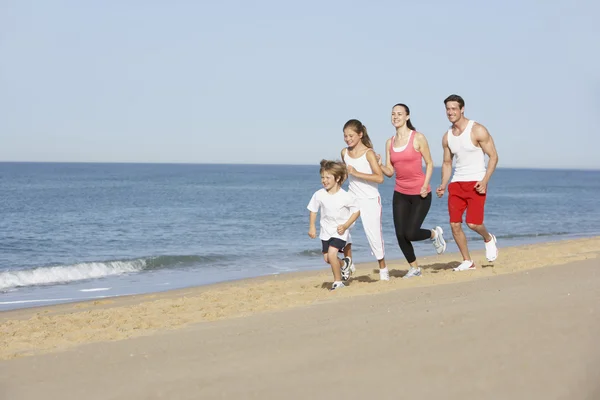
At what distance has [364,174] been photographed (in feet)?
27.2

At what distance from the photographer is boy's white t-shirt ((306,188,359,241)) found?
813cm

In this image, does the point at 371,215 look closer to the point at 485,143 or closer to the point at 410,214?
the point at 410,214

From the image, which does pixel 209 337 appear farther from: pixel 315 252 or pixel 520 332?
pixel 315 252

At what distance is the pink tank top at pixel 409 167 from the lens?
829 cm

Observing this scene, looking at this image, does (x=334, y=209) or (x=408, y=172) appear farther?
(x=408, y=172)

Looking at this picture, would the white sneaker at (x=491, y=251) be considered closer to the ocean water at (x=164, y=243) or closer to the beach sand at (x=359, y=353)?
the beach sand at (x=359, y=353)

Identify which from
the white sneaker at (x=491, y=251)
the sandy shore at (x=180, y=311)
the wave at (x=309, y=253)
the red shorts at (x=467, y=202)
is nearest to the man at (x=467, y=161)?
the red shorts at (x=467, y=202)

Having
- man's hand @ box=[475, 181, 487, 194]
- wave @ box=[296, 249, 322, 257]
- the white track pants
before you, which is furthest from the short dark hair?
wave @ box=[296, 249, 322, 257]

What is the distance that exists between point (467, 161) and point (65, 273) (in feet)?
34.9

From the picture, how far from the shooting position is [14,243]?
904 inches

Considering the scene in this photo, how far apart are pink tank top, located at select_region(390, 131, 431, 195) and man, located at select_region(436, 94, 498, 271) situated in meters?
0.37

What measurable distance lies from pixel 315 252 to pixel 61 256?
6.68m

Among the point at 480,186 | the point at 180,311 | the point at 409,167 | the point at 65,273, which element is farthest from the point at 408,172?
the point at 65,273

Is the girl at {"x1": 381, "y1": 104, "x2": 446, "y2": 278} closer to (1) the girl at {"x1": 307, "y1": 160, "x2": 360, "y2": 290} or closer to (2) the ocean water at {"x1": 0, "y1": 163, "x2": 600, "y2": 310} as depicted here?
(1) the girl at {"x1": 307, "y1": 160, "x2": 360, "y2": 290}
